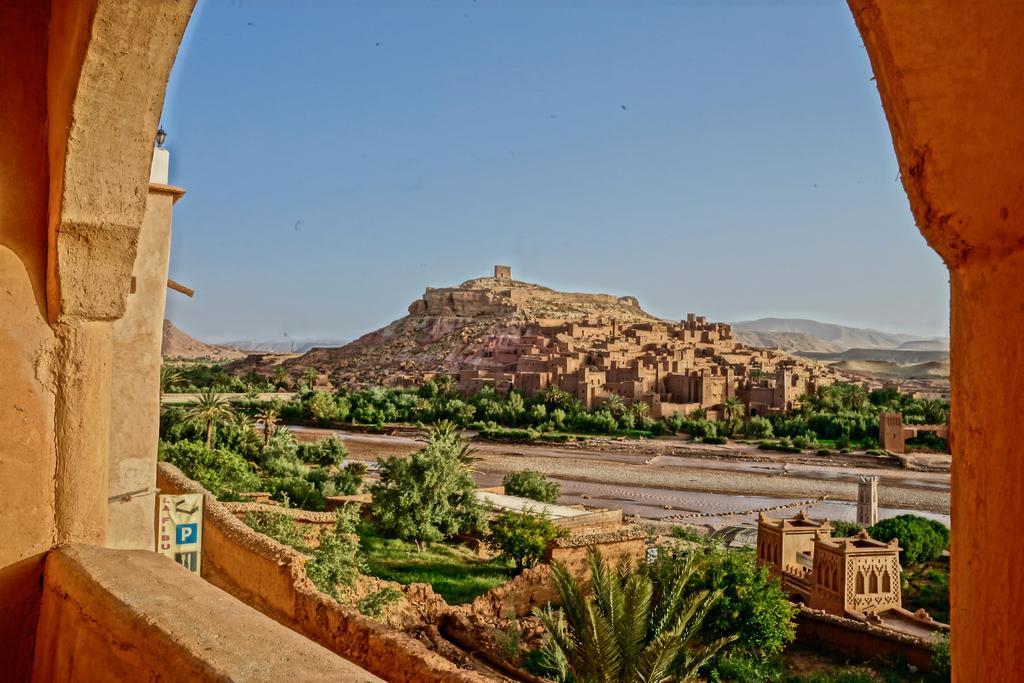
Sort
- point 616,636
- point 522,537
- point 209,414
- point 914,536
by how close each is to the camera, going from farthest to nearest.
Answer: point 209,414 < point 914,536 < point 522,537 < point 616,636

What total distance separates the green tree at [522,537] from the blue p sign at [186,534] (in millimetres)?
8248

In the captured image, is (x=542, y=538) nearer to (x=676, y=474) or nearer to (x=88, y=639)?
(x=88, y=639)

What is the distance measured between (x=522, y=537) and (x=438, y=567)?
1579 mm

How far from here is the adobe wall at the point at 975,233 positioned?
82 centimetres

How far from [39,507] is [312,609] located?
4412 mm

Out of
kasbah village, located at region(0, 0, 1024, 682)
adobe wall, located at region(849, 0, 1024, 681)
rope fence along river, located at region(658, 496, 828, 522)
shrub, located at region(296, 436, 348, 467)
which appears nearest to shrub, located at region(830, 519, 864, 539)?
kasbah village, located at region(0, 0, 1024, 682)

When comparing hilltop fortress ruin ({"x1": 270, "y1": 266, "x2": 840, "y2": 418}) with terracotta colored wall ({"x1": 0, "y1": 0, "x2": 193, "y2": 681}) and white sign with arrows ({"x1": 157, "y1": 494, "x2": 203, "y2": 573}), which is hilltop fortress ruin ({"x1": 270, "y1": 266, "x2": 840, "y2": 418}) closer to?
white sign with arrows ({"x1": 157, "y1": 494, "x2": 203, "y2": 573})

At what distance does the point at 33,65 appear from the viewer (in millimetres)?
2248

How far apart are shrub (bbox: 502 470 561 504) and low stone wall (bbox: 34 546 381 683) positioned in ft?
64.5

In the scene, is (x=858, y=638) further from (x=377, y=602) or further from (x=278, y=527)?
(x=278, y=527)

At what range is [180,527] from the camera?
19.6 feet

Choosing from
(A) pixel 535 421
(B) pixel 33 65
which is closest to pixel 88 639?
(B) pixel 33 65

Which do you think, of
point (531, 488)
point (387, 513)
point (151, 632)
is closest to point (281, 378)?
point (531, 488)

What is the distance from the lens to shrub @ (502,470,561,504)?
21.7 m
